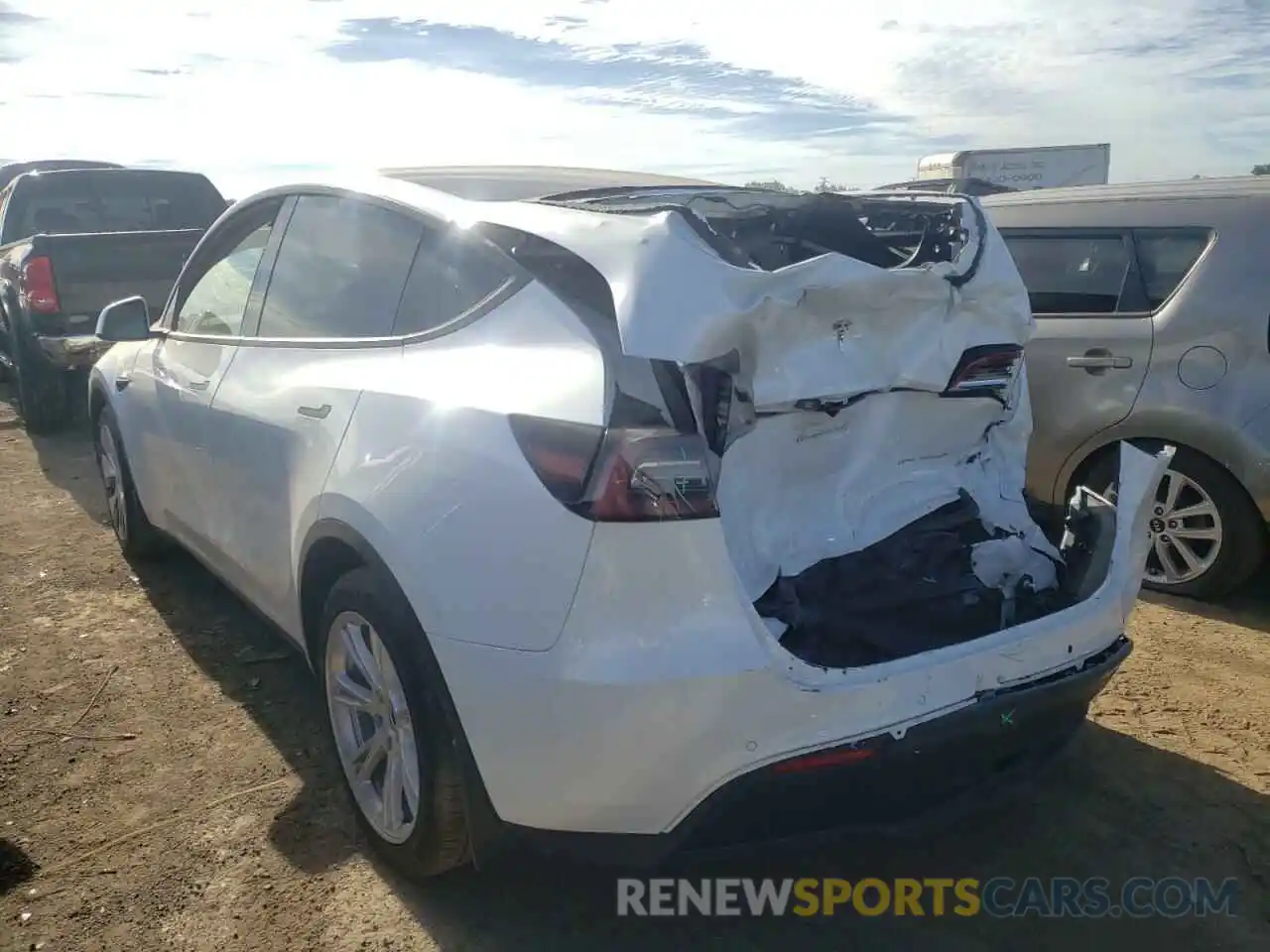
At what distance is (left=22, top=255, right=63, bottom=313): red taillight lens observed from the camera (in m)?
7.34

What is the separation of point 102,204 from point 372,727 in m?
8.60

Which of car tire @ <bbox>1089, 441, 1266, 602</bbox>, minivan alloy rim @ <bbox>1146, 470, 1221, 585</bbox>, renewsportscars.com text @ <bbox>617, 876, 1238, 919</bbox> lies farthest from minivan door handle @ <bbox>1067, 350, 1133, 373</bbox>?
renewsportscars.com text @ <bbox>617, 876, 1238, 919</bbox>

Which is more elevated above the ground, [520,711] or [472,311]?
[472,311]

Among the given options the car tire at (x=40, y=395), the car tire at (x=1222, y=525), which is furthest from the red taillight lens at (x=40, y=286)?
the car tire at (x=1222, y=525)

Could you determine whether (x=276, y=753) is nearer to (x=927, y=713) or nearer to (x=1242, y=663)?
(x=927, y=713)

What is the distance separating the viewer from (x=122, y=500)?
496 centimetres

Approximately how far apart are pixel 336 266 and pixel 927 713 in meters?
2.08

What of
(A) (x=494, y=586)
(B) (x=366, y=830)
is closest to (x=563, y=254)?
(A) (x=494, y=586)

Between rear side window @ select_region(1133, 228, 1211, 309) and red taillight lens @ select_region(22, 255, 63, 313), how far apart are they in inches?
265

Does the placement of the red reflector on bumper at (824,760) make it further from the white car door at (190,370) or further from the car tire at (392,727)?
the white car door at (190,370)

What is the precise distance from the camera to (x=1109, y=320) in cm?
464

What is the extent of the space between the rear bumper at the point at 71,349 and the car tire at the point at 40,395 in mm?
554

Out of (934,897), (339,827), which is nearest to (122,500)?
(339,827)

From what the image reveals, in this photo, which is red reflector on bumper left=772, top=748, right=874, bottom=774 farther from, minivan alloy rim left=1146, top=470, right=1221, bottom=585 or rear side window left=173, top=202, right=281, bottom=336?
minivan alloy rim left=1146, top=470, right=1221, bottom=585
